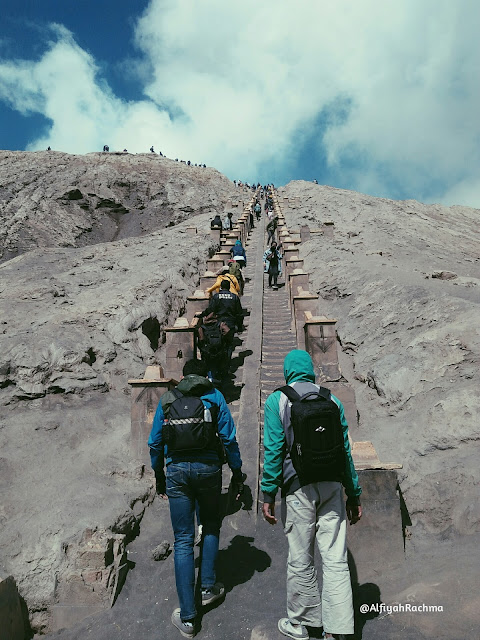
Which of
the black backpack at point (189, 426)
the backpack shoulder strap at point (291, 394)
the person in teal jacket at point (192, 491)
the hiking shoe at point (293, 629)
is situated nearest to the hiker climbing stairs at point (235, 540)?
the hiking shoe at point (293, 629)

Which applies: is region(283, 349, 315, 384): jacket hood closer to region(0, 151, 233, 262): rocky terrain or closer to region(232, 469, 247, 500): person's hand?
region(232, 469, 247, 500): person's hand

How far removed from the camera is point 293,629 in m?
3.23

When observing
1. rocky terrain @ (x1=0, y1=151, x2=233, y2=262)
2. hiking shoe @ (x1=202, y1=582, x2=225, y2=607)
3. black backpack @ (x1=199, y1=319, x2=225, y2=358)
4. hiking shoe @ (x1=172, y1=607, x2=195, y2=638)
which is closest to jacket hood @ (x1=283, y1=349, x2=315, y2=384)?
hiking shoe @ (x1=202, y1=582, x2=225, y2=607)

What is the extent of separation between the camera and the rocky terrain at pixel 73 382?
443cm

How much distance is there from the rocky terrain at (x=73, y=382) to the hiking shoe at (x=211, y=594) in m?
1.28

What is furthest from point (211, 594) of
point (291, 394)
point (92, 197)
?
point (92, 197)

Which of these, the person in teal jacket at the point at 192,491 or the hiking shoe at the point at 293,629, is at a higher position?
the person in teal jacket at the point at 192,491

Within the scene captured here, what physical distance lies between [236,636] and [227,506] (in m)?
1.60

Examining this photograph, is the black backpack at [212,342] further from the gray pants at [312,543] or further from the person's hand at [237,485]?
the gray pants at [312,543]

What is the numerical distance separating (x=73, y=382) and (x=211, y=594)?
444cm

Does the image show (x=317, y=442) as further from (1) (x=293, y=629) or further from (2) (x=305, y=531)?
(1) (x=293, y=629)

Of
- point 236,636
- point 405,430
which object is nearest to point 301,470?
point 236,636

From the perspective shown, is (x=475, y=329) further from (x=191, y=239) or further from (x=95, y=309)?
(x=191, y=239)

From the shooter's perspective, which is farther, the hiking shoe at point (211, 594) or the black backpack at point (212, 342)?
the black backpack at point (212, 342)
